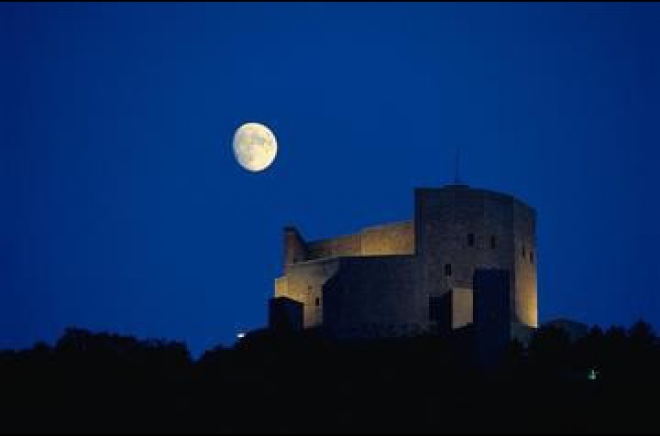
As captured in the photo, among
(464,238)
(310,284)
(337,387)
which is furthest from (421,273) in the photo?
(337,387)

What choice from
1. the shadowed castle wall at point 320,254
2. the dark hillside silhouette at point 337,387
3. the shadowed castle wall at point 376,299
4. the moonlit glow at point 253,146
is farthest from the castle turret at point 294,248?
the moonlit glow at point 253,146

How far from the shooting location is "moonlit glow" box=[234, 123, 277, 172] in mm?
82375

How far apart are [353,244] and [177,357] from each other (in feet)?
36.5

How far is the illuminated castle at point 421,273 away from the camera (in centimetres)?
6047

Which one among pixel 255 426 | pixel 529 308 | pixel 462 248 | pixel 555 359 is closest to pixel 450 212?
pixel 462 248

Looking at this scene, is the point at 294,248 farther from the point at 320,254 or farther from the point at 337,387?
the point at 337,387

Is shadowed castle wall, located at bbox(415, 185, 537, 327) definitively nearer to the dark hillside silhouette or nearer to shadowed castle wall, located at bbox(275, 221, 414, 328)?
shadowed castle wall, located at bbox(275, 221, 414, 328)

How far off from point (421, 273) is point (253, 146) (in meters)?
23.8

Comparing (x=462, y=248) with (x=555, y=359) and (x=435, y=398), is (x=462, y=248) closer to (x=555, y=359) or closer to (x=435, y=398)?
→ (x=555, y=359)

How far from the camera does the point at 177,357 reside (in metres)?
56.8

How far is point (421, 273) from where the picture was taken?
6109cm

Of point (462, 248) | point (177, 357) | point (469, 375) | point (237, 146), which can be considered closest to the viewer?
point (469, 375)

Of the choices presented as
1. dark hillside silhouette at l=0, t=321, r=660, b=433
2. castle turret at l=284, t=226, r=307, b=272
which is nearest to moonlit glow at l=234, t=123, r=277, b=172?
castle turret at l=284, t=226, r=307, b=272

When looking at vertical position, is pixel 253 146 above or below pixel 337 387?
above
